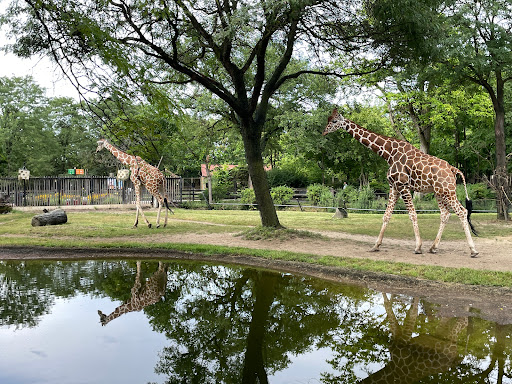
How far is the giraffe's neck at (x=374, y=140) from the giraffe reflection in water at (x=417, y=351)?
16.7 feet

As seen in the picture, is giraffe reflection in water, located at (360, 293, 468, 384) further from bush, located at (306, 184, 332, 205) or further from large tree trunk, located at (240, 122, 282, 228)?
bush, located at (306, 184, 332, 205)

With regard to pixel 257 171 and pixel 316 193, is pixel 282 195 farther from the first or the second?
pixel 257 171

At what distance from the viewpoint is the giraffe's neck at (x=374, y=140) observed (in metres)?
9.96

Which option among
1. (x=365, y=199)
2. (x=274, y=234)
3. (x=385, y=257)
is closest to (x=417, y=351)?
(x=385, y=257)

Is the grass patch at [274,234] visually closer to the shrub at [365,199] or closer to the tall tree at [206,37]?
the tall tree at [206,37]

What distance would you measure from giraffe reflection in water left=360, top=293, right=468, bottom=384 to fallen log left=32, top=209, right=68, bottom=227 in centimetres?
1337

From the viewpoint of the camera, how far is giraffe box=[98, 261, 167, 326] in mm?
5840

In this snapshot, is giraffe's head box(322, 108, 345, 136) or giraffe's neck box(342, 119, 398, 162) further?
giraffe's head box(322, 108, 345, 136)

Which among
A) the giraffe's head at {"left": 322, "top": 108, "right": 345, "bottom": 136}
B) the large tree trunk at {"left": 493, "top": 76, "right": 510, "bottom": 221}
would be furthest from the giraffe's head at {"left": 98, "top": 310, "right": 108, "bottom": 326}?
the large tree trunk at {"left": 493, "top": 76, "right": 510, "bottom": 221}

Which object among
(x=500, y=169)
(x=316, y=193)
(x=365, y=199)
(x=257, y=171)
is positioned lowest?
(x=365, y=199)

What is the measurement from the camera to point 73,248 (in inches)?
420

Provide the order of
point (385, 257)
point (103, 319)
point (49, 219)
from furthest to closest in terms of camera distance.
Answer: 1. point (49, 219)
2. point (385, 257)
3. point (103, 319)

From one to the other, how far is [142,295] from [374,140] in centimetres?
671

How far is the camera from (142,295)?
6824mm
